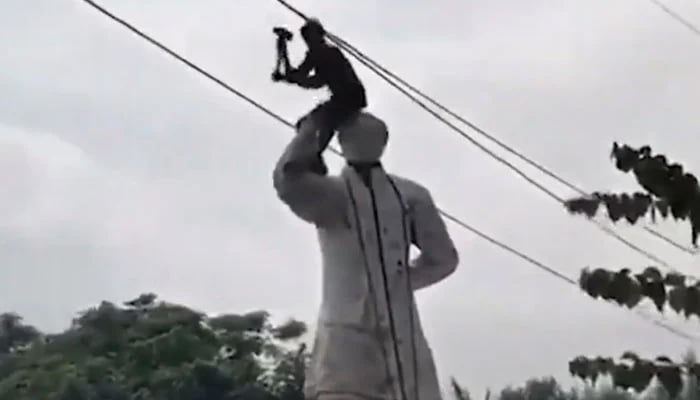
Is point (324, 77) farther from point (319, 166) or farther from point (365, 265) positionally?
point (365, 265)

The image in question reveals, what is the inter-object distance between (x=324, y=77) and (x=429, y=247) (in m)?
0.79

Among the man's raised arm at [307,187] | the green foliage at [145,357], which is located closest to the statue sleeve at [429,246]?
the man's raised arm at [307,187]

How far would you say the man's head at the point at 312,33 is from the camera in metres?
6.05

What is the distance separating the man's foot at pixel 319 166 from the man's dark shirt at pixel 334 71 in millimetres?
280

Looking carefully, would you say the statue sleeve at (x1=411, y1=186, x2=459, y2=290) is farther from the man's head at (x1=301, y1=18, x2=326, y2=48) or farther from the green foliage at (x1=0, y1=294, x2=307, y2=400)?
the green foliage at (x1=0, y1=294, x2=307, y2=400)

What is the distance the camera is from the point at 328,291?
5836 millimetres

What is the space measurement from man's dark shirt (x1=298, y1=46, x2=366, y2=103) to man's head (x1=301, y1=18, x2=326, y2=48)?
0.03 metres

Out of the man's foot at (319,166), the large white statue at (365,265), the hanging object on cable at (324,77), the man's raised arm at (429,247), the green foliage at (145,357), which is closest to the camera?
the large white statue at (365,265)

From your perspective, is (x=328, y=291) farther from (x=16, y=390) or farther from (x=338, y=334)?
(x=16, y=390)

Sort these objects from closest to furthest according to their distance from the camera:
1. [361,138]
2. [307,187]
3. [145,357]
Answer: [307,187] < [361,138] < [145,357]

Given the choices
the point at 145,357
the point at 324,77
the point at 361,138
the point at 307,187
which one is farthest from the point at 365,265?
the point at 145,357

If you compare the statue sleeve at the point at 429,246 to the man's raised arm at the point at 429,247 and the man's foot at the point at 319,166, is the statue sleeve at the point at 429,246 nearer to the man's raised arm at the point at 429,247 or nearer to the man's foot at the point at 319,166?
the man's raised arm at the point at 429,247

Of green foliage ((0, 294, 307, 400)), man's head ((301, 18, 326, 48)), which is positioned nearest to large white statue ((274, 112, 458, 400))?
man's head ((301, 18, 326, 48))

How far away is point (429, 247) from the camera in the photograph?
6145 millimetres
